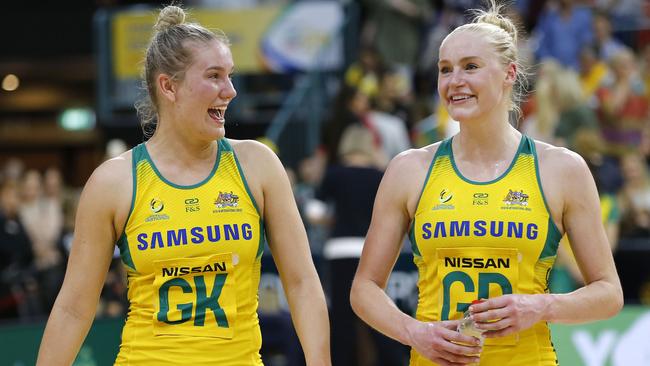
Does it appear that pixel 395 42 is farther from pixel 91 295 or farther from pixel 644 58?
pixel 91 295

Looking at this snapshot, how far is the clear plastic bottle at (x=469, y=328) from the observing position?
4207 millimetres

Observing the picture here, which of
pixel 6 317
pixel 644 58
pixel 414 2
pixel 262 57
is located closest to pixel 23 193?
pixel 6 317

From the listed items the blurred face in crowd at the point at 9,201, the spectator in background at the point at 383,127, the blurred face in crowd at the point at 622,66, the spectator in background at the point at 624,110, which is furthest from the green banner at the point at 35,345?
the blurred face in crowd at the point at 622,66

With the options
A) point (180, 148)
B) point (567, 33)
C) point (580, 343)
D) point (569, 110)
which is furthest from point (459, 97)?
point (567, 33)

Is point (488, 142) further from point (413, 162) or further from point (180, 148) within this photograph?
point (180, 148)

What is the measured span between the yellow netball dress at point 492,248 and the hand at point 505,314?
0.57ft

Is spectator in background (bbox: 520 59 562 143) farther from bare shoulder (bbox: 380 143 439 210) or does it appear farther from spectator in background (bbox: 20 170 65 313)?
bare shoulder (bbox: 380 143 439 210)

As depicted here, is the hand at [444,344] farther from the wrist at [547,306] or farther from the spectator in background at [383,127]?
the spectator in background at [383,127]

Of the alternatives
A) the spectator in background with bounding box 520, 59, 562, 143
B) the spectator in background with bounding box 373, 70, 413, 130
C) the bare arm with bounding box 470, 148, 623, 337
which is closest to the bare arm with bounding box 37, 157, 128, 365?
the bare arm with bounding box 470, 148, 623, 337

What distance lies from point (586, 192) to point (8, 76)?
60.2 feet

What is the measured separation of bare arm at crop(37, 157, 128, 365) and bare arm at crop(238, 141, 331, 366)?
542 millimetres

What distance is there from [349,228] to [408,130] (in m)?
4.30

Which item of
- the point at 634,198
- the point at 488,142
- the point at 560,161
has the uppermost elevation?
the point at 634,198

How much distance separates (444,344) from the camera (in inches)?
167
